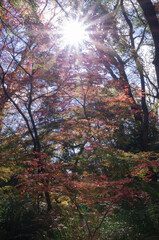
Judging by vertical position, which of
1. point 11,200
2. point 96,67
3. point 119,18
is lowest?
point 11,200

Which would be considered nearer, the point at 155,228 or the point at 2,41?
the point at 155,228

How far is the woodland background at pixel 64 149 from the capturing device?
345 cm

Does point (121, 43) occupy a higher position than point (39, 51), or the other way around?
point (121, 43)

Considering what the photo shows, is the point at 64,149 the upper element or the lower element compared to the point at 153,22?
lower

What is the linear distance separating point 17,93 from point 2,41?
142 centimetres

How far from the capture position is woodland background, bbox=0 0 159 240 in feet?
11.3

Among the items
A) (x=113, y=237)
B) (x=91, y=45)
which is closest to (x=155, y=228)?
(x=113, y=237)

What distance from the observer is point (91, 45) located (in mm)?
8789

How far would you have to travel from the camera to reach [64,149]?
21.3 ft

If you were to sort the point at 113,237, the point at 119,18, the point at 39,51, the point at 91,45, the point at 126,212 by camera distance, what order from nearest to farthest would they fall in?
the point at 113,237 → the point at 126,212 → the point at 39,51 → the point at 91,45 → the point at 119,18

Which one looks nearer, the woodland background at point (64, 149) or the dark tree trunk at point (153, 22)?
the woodland background at point (64, 149)

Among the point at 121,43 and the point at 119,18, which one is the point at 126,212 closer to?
the point at 121,43

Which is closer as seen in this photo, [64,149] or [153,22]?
[153,22]

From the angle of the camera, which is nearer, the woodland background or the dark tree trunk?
the woodland background
